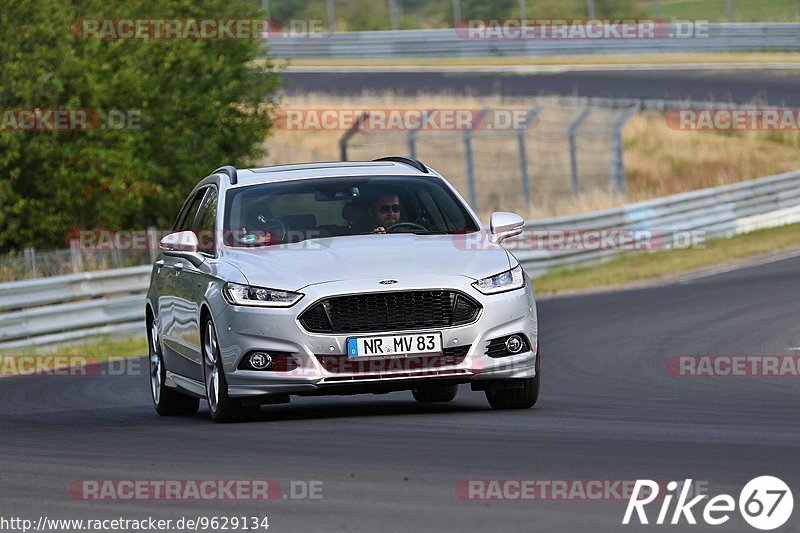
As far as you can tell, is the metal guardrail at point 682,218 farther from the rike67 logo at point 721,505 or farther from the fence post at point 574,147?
the rike67 logo at point 721,505

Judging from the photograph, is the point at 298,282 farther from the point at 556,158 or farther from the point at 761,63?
the point at 761,63

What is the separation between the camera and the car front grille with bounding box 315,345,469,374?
988 cm

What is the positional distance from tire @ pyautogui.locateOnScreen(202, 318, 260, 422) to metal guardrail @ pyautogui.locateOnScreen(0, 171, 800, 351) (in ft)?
33.4

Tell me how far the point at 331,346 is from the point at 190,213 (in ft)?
10.5

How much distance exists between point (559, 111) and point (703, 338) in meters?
27.5

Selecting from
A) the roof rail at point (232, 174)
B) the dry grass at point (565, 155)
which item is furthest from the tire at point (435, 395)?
the dry grass at point (565, 155)

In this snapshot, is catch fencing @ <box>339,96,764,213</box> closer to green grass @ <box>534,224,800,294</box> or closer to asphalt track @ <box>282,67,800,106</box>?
asphalt track @ <box>282,67,800,106</box>

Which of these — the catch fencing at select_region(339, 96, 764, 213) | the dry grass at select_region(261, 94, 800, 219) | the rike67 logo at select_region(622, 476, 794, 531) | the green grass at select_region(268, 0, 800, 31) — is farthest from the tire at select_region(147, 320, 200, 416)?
the green grass at select_region(268, 0, 800, 31)

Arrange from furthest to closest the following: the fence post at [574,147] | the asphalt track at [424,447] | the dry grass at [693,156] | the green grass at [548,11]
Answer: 1. the green grass at [548,11]
2. the dry grass at [693,156]
3. the fence post at [574,147]
4. the asphalt track at [424,447]

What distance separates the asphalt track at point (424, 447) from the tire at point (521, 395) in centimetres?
15

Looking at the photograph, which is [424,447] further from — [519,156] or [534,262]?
[519,156]

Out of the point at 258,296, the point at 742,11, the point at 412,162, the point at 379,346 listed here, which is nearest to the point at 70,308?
the point at 412,162

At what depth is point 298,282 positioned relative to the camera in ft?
32.6

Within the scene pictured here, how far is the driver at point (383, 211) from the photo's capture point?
11.0 meters
